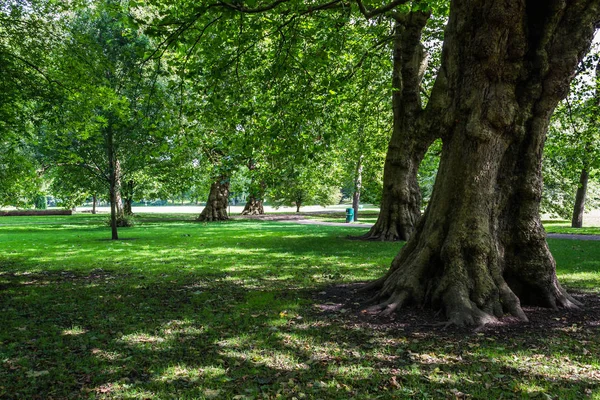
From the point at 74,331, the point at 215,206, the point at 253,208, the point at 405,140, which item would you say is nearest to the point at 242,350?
the point at 74,331

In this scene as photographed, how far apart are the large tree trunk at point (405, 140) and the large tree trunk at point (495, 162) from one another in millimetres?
7564

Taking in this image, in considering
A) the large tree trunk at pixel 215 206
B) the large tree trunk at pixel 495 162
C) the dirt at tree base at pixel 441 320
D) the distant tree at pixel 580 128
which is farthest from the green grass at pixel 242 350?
the large tree trunk at pixel 215 206

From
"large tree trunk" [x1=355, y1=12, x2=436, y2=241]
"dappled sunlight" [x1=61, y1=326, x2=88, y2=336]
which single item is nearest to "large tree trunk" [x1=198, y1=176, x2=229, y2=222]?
"large tree trunk" [x1=355, y1=12, x2=436, y2=241]

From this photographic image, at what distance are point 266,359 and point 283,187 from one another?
5256 mm

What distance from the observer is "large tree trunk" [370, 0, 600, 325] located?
20.4ft

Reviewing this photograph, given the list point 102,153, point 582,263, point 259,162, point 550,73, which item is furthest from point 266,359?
point 102,153

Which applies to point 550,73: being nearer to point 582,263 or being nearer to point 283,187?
point 283,187

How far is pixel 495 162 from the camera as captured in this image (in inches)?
254

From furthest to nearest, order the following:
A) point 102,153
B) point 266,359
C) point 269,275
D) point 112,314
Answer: point 102,153 < point 269,275 < point 112,314 < point 266,359

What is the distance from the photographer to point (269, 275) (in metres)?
10.3

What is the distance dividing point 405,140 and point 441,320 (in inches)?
454

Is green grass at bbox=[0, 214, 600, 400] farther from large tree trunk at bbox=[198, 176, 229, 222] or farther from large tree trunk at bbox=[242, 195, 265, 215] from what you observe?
large tree trunk at bbox=[242, 195, 265, 215]

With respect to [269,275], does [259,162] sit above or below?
above

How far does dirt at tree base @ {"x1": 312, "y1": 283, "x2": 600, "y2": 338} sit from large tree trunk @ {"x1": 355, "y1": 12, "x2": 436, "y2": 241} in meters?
8.64
